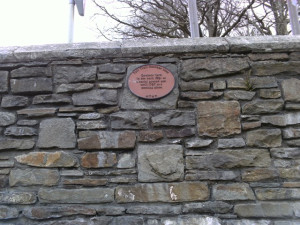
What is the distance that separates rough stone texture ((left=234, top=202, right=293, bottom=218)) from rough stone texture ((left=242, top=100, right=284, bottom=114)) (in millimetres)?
717

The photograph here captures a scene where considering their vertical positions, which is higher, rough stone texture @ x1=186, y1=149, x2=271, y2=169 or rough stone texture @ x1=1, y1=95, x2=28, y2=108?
rough stone texture @ x1=1, y1=95, x2=28, y2=108

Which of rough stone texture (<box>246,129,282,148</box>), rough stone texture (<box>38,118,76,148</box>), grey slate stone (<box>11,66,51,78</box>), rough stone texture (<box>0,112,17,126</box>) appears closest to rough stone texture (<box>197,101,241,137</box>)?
rough stone texture (<box>246,129,282,148</box>)

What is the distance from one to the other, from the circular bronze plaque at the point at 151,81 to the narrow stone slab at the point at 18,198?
1.17 m

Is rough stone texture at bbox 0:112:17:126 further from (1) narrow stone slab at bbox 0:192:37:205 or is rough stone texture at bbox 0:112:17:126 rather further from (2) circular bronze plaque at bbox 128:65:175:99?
(2) circular bronze plaque at bbox 128:65:175:99

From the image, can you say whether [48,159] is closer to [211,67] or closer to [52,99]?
[52,99]

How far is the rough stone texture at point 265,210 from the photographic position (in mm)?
2072

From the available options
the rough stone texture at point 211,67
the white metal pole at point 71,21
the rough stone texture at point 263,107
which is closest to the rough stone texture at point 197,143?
the rough stone texture at point 263,107

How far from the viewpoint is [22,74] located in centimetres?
234

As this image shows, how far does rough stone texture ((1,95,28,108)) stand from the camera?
2291mm

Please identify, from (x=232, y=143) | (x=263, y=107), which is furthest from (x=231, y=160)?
(x=263, y=107)

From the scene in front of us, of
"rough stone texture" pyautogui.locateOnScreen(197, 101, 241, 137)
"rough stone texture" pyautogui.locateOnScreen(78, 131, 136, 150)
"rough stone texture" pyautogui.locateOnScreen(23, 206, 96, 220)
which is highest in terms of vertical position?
"rough stone texture" pyautogui.locateOnScreen(197, 101, 241, 137)

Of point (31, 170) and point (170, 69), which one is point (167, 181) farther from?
point (31, 170)

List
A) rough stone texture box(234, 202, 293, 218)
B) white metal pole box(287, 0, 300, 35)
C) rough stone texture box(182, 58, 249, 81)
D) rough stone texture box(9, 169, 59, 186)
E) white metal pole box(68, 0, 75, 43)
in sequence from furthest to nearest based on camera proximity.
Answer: white metal pole box(287, 0, 300, 35)
white metal pole box(68, 0, 75, 43)
rough stone texture box(182, 58, 249, 81)
rough stone texture box(9, 169, 59, 186)
rough stone texture box(234, 202, 293, 218)

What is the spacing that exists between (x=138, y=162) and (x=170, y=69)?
820 mm
